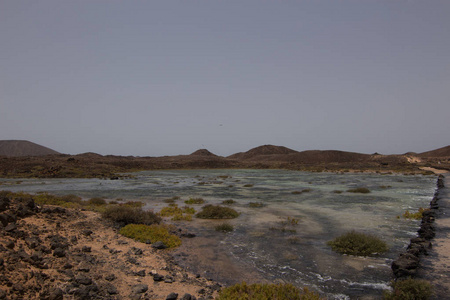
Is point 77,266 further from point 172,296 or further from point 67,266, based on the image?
point 172,296

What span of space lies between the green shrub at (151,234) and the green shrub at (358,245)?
7603mm

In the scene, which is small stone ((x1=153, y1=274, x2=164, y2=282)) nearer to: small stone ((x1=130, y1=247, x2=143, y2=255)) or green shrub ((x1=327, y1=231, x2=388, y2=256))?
small stone ((x1=130, y1=247, x2=143, y2=255))

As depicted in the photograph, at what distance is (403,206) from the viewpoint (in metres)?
23.6

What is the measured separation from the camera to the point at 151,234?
13633mm

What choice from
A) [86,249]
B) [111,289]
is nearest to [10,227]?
[86,249]

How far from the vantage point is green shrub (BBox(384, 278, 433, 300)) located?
7.65m

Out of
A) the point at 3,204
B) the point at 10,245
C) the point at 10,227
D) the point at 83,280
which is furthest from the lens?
the point at 3,204

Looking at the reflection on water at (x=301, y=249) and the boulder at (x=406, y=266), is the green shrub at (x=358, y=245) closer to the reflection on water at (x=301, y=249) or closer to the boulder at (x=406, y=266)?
the reflection on water at (x=301, y=249)

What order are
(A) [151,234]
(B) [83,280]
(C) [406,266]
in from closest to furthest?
(B) [83,280], (C) [406,266], (A) [151,234]

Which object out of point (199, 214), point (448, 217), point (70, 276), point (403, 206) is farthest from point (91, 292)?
point (403, 206)

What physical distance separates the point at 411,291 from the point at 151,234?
10734 millimetres

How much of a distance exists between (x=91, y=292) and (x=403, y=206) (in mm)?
25081

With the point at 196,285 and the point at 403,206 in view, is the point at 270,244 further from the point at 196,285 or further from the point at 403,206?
the point at 403,206

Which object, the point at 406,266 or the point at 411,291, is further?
the point at 406,266
